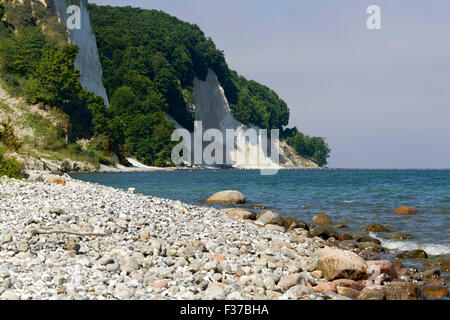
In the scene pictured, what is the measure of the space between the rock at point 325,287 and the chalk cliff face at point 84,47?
79477 millimetres

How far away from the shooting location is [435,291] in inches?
392

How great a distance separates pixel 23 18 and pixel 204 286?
277 ft

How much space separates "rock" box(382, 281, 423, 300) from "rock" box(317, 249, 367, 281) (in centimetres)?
128

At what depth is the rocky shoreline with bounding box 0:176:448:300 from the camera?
772 cm

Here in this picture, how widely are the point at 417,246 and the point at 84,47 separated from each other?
260 ft

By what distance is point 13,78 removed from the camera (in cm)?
7294

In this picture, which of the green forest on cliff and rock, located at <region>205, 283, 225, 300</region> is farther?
the green forest on cliff


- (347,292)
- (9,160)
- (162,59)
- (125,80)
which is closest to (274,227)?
(347,292)

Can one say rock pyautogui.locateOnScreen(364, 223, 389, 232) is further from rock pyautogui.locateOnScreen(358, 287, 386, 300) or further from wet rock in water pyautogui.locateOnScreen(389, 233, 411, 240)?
rock pyautogui.locateOnScreen(358, 287, 386, 300)

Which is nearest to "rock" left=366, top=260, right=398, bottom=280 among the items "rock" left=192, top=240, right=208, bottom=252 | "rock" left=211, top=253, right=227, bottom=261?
"rock" left=211, top=253, right=227, bottom=261

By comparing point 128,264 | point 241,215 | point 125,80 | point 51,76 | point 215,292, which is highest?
point 125,80

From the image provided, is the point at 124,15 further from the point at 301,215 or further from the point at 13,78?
the point at 301,215

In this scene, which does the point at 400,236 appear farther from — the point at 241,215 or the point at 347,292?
the point at 347,292

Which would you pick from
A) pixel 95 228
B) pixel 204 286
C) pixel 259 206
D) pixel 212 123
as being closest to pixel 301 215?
pixel 259 206
